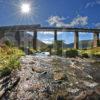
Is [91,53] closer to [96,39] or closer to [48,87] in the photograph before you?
[96,39]

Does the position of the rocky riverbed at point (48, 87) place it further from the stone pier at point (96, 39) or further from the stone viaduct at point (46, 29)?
the stone pier at point (96, 39)

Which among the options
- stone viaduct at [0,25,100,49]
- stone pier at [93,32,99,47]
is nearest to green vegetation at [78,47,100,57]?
stone viaduct at [0,25,100,49]

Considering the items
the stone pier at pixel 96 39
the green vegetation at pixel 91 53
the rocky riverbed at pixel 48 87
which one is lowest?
the rocky riverbed at pixel 48 87

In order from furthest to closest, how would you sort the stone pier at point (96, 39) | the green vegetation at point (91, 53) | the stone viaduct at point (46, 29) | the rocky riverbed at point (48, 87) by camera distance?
the stone pier at point (96, 39) < the stone viaduct at point (46, 29) < the green vegetation at point (91, 53) < the rocky riverbed at point (48, 87)

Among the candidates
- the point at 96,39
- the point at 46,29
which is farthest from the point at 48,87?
the point at 46,29

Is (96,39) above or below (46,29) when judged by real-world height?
below

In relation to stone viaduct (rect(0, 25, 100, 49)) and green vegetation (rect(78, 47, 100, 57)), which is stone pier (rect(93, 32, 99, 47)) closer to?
stone viaduct (rect(0, 25, 100, 49))

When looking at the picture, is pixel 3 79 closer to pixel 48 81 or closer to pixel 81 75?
pixel 48 81

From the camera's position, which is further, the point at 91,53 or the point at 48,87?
the point at 91,53

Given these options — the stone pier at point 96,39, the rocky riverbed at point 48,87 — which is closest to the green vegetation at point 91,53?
the rocky riverbed at point 48,87

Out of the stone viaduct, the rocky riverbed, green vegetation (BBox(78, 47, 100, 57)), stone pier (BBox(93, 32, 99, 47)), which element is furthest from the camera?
stone pier (BBox(93, 32, 99, 47))

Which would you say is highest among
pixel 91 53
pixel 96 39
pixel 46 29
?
pixel 46 29

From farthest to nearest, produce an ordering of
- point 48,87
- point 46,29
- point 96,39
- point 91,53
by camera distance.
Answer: point 46,29 → point 96,39 → point 91,53 → point 48,87

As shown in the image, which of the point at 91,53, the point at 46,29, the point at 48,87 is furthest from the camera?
the point at 46,29
